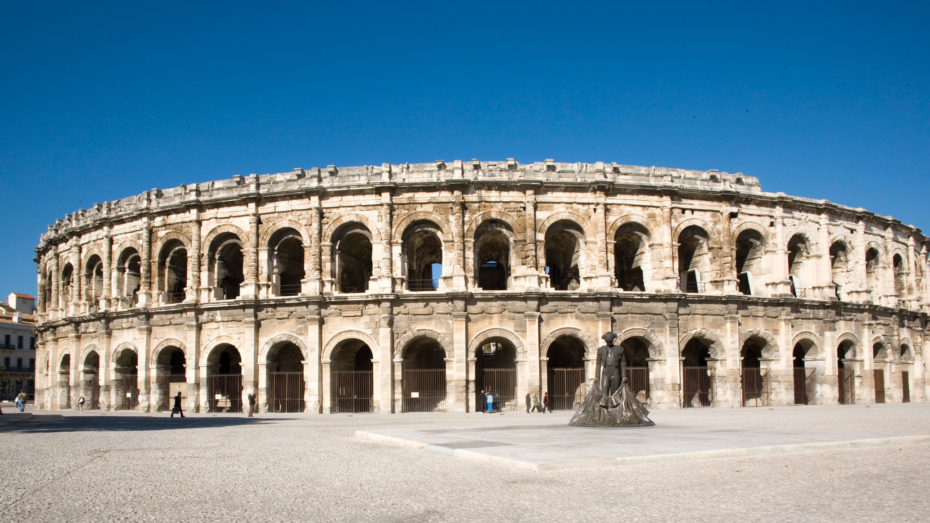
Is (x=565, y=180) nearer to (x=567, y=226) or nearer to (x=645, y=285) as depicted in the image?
(x=567, y=226)

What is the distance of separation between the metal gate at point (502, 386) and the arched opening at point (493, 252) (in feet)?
11.6

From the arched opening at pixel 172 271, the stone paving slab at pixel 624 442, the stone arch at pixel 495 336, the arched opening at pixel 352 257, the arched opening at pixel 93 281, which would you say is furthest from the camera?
the arched opening at pixel 93 281

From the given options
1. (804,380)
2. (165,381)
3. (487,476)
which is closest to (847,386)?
(804,380)

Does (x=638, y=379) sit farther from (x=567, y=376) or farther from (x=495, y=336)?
(x=495, y=336)

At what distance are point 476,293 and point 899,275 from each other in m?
21.3

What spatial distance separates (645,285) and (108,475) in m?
21.2

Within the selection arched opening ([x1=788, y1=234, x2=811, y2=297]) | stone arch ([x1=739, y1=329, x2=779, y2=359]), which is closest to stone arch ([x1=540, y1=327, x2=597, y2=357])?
stone arch ([x1=739, y1=329, x2=779, y2=359])

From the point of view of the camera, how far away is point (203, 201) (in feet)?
92.8

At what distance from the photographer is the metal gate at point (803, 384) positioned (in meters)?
29.2

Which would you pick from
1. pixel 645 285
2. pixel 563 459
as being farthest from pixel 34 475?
pixel 645 285

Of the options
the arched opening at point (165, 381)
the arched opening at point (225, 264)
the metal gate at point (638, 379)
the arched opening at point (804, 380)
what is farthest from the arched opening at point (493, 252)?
the arched opening at point (165, 381)

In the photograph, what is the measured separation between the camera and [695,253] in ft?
94.5

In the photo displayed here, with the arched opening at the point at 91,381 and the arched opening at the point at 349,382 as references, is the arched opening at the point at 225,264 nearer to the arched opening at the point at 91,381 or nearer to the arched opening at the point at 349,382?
the arched opening at the point at 349,382

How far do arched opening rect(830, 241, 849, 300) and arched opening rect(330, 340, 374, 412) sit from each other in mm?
17247
